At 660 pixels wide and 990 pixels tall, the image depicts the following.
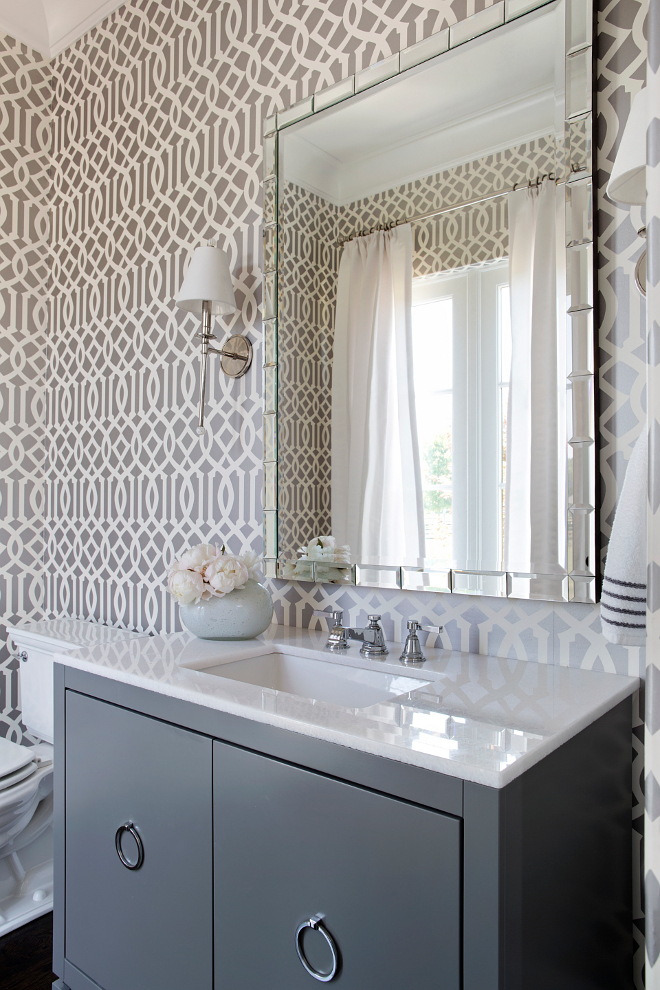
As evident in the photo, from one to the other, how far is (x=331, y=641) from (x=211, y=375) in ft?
2.89

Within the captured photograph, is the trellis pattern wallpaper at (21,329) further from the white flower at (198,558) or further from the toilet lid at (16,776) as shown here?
the white flower at (198,558)

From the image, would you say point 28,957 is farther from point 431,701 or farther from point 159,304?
point 159,304

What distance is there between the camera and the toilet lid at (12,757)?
1.80 metres

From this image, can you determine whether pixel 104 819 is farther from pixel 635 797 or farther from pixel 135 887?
pixel 635 797

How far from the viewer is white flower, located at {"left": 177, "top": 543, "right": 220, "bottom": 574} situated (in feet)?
4.79

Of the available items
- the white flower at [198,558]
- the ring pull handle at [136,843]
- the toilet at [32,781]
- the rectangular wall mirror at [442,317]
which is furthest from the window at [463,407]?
the toilet at [32,781]

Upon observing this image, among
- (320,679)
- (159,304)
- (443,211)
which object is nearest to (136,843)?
(320,679)

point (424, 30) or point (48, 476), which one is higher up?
point (424, 30)

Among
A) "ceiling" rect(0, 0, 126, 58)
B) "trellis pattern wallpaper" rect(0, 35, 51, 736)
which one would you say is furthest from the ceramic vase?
"ceiling" rect(0, 0, 126, 58)

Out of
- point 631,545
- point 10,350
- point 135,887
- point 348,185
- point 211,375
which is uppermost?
point 348,185

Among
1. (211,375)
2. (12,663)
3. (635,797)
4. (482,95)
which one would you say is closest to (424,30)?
(482,95)

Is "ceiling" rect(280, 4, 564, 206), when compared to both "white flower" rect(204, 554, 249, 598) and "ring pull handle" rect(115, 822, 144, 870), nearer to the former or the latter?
"white flower" rect(204, 554, 249, 598)

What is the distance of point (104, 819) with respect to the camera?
4.27 ft

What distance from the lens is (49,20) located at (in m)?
2.42
